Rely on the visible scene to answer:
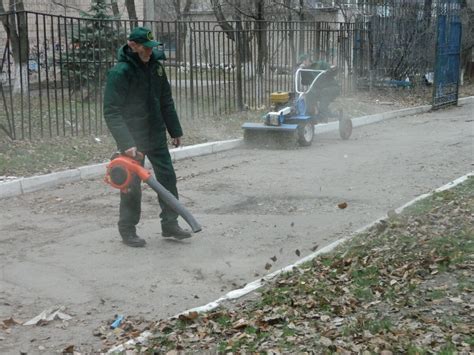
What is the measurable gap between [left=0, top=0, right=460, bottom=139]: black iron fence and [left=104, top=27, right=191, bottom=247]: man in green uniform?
531 centimetres

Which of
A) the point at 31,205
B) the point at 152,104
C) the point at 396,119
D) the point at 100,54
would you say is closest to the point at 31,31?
the point at 100,54

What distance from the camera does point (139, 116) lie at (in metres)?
6.89

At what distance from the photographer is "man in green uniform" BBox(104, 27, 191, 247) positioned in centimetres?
666

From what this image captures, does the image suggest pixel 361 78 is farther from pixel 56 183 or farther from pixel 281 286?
pixel 281 286

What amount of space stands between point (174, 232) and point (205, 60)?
8.96 m

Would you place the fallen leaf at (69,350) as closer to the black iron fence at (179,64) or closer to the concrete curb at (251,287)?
the concrete curb at (251,287)

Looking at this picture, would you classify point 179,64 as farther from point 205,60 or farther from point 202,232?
point 202,232

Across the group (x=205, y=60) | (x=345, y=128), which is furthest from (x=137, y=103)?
(x=205, y=60)

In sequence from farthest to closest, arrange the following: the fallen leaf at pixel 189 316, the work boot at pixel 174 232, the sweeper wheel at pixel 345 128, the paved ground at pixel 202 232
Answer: the sweeper wheel at pixel 345 128
the work boot at pixel 174 232
the paved ground at pixel 202 232
the fallen leaf at pixel 189 316

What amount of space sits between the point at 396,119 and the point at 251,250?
473 inches

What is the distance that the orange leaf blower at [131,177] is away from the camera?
6645 mm

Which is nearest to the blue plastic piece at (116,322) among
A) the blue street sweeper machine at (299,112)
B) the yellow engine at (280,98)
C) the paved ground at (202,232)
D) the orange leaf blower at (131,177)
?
the paved ground at (202,232)

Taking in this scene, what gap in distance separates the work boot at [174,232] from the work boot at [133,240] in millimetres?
253

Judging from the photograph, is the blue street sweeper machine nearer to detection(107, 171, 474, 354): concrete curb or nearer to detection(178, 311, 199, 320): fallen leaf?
detection(107, 171, 474, 354): concrete curb
